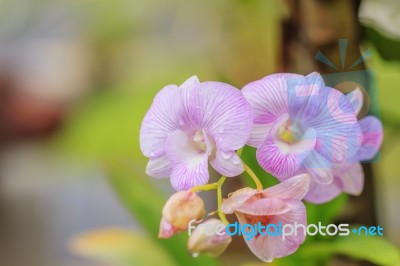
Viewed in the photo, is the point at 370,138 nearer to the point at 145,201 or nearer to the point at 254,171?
the point at 254,171

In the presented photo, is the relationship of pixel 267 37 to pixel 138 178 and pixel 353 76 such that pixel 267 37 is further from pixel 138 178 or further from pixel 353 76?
pixel 138 178

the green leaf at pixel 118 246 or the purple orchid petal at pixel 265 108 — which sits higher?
the purple orchid petal at pixel 265 108

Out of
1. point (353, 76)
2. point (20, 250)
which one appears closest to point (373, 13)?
point (353, 76)

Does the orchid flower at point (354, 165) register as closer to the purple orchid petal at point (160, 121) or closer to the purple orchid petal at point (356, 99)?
the purple orchid petal at point (356, 99)

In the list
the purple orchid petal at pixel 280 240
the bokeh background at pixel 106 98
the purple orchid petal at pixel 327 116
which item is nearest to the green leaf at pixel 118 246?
the bokeh background at pixel 106 98

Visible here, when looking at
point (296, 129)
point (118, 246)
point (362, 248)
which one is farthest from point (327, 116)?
point (118, 246)

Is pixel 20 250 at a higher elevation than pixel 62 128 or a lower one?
lower

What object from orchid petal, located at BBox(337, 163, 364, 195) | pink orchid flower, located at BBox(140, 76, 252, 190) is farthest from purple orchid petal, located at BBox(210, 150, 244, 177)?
orchid petal, located at BBox(337, 163, 364, 195)
